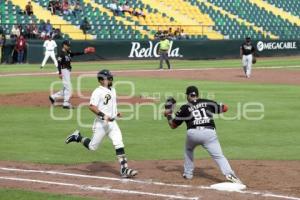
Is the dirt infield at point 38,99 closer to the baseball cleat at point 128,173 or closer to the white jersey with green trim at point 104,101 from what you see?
the white jersey with green trim at point 104,101

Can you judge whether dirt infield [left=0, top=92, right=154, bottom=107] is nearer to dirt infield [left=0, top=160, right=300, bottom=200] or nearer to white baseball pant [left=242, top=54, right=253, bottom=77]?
dirt infield [left=0, top=160, right=300, bottom=200]

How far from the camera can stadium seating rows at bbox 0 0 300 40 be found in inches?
1898

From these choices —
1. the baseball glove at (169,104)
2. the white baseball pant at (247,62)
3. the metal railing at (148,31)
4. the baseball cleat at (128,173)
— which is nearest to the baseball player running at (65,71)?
the baseball cleat at (128,173)

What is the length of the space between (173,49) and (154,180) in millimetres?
39058

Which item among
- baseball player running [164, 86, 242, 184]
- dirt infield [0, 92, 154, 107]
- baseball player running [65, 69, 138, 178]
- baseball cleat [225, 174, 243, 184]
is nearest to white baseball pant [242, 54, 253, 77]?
dirt infield [0, 92, 154, 107]

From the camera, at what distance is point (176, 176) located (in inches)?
484

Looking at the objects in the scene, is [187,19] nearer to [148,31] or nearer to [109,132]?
[148,31]

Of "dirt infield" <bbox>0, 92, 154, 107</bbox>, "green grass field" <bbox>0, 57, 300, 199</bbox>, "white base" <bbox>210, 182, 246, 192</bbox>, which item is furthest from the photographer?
"dirt infield" <bbox>0, 92, 154, 107</bbox>

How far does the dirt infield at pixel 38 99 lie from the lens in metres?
23.0

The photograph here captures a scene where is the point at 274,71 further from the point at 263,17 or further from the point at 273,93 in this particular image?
the point at 263,17

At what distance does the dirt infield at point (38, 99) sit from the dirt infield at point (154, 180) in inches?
385

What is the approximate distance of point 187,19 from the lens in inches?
2189

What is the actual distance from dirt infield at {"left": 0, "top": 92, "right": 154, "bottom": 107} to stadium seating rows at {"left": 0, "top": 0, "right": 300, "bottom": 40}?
20.2 m

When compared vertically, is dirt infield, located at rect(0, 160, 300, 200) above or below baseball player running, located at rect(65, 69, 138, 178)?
below
